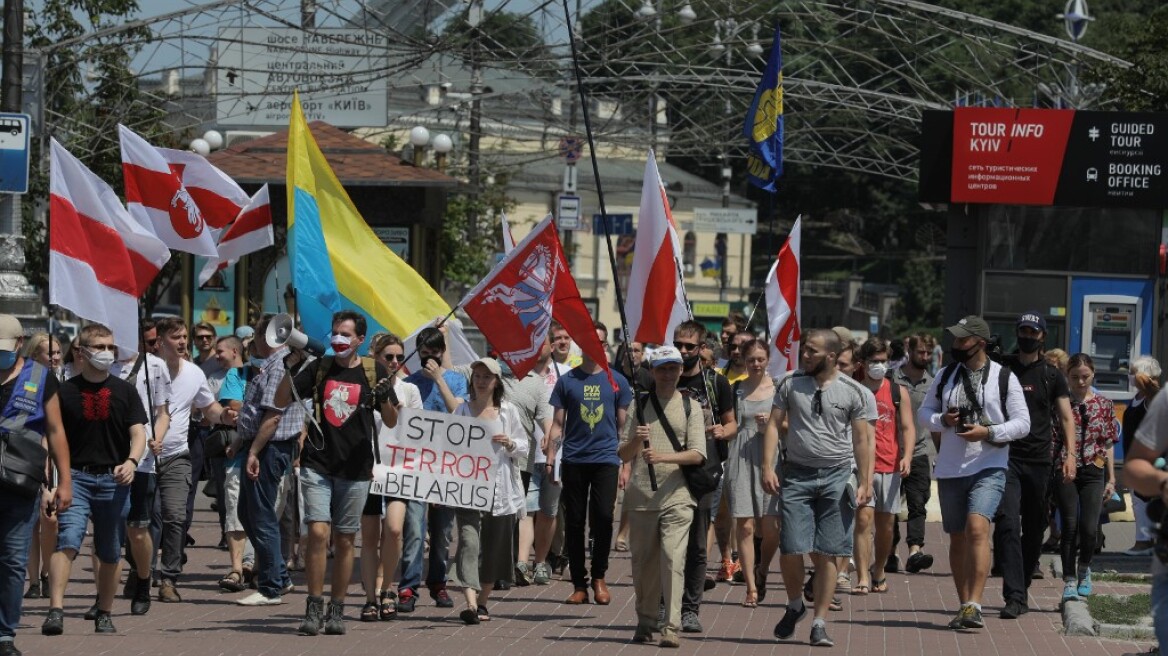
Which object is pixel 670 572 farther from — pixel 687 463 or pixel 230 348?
pixel 230 348

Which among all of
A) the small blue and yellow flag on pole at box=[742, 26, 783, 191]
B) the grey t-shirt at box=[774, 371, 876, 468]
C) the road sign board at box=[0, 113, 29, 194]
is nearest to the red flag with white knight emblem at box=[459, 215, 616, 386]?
the grey t-shirt at box=[774, 371, 876, 468]

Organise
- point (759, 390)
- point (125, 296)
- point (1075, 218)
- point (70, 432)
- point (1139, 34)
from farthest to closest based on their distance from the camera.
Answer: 1. point (1139, 34)
2. point (1075, 218)
3. point (759, 390)
4. point (125, 296)
5. point (70, 432)

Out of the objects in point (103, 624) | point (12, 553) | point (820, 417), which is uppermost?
point (820, 417)

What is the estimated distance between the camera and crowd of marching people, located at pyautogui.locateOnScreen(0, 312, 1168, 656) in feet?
33.3

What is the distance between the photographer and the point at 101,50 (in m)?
23.4

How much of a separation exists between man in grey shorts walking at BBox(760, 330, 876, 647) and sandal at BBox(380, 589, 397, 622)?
225cm

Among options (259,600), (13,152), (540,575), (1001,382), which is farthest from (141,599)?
(1001,382)

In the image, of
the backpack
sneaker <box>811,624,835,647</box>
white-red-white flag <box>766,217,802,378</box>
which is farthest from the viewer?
white-red-white flag <box>766,217,802,378</box>

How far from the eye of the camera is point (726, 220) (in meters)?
46.2

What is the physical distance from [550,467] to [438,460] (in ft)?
5.63

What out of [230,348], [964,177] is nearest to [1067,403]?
[230,348]

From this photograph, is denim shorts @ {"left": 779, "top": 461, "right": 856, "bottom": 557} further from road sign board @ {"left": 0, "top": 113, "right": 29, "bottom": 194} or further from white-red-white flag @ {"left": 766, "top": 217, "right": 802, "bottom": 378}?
road sign board @ {"left": 0, "top": 113, "right": 29, "bottom": 194}

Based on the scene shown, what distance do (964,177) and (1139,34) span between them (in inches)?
425

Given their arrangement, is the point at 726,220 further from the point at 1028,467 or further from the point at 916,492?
the point at 1028,467
